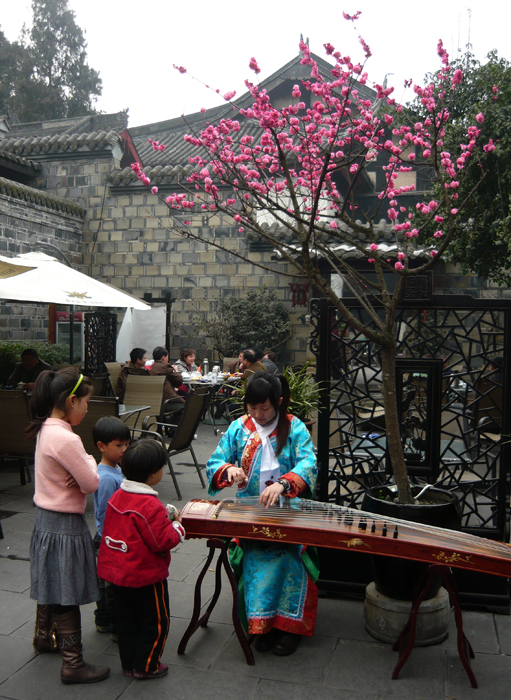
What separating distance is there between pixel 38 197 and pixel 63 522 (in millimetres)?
10574

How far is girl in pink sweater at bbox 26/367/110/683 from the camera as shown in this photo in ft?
8.88

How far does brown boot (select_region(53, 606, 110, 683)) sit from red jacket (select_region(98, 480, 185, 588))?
30cm

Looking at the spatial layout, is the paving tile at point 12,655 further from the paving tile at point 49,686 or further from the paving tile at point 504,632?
the paving tile at point 504,632

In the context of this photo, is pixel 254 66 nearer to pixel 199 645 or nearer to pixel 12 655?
pixel 199 645

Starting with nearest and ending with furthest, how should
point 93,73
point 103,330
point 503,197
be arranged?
point 503,197 < point 103,330 < point 93,73

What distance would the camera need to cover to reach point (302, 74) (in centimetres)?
1883

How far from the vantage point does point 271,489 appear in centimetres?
290

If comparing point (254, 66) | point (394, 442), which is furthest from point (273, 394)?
point (254, 66)

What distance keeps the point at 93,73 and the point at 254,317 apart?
22060 millimetres

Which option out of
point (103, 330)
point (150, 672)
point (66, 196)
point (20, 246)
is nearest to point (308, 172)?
point (150, 672)

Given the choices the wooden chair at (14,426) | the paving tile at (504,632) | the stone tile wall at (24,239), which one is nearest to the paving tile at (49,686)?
the paving tile at (504,632)

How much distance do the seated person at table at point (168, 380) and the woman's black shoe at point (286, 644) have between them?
4.99 metres

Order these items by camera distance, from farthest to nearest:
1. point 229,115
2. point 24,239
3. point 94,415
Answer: point 229,115 → point 24,239 → point 94,415

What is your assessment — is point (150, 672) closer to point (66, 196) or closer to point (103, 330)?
point (103, 330)
